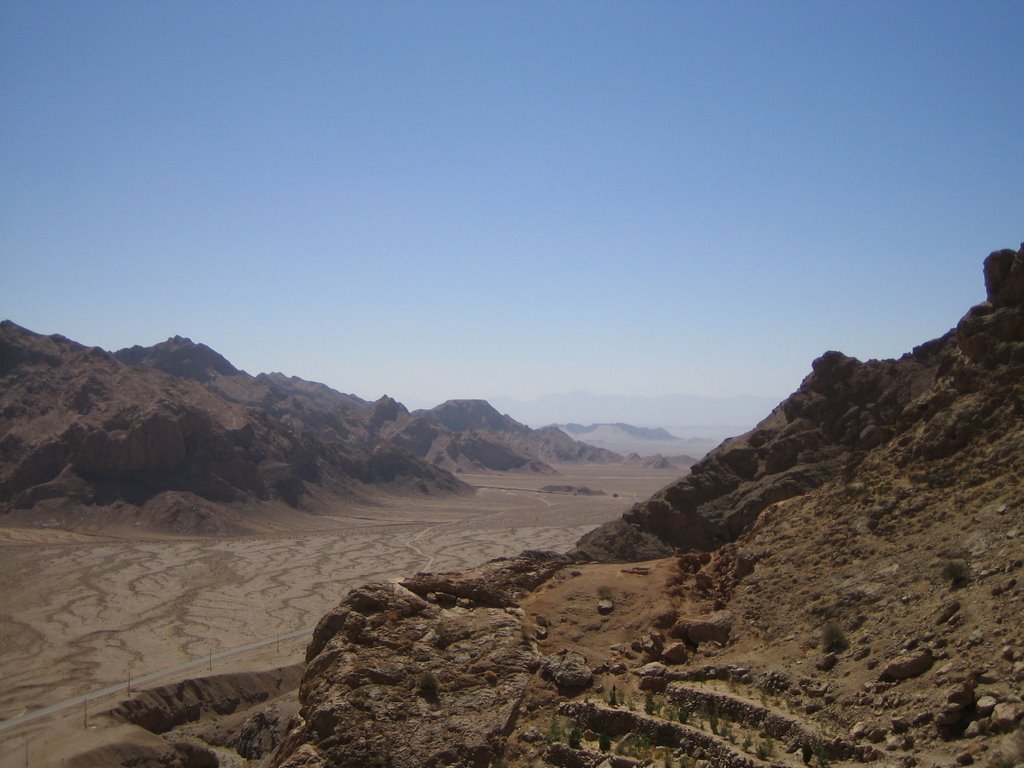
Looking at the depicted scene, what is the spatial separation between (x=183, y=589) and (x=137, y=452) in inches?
1481

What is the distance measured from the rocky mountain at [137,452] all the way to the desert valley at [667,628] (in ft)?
65.3

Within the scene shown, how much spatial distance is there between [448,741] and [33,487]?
3463 inches

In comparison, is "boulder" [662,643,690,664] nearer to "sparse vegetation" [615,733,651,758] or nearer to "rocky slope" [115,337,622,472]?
"sparse vegetation" [615,733,651,758]

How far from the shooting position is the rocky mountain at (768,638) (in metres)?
12.2

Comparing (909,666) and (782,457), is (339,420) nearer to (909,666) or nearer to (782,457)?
(782,457)

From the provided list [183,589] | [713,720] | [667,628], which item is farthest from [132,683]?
[713,720]

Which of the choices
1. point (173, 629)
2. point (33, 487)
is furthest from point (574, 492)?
point (173, 629)

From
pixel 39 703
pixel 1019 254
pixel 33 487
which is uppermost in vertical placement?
pixel 1019 254

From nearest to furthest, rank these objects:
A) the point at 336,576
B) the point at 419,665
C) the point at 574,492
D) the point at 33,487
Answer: the point at 419,665
the point at 336,576
the point at 33,487
the point at 574,492

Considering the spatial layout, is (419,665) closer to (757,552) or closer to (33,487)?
(757,552)

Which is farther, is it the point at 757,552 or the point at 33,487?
the point at 33,487

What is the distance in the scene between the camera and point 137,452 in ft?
307

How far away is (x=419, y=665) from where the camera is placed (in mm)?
15750

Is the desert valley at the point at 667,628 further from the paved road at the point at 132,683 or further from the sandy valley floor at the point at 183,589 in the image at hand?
the sandy valley floor at the point at 183,589
